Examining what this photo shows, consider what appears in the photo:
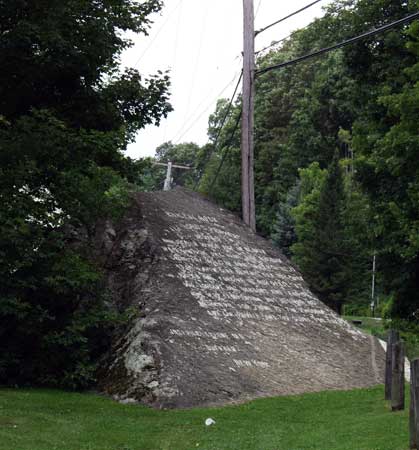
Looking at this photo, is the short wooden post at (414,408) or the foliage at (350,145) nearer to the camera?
the short wooden post at (414,408)

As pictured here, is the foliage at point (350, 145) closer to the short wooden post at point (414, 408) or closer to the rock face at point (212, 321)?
the rock face at point (212, 321)

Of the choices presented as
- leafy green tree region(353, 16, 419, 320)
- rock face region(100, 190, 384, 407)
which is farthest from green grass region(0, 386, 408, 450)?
leafy green tree region(353, 16, 419, 320)

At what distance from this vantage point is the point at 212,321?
17.1m

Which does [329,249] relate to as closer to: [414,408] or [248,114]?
[248,114]

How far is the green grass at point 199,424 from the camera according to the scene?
10617 millimetres

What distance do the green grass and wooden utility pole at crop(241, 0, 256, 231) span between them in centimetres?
1022

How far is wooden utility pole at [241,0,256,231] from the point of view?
80.1 feet

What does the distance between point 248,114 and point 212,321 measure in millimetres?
9352

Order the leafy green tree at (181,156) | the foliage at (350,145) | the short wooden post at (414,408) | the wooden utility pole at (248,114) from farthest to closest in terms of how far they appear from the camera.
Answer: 1. the leafy green tree at (181,156)
2. the wooden utility pole at (248,114)
3. the foliage at (350,145)
4. the short wooden post at (414,408)

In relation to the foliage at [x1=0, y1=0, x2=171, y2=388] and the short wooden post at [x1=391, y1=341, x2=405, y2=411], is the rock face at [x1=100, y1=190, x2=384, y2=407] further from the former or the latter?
the short wooden post at [x1=391, y1=341, x2=405, y2=411]

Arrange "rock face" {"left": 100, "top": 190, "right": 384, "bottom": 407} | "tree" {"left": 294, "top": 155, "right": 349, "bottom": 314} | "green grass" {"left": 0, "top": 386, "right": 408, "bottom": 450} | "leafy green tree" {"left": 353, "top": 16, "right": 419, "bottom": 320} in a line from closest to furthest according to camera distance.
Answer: "green grass" {"left": 0, "top": 386, "right": 408, "bottom": 450}
"rock face" {"left": 100, "top": 190, "right": 384, "bottom": 407}
"leafy green tree" {"left": 353, "top": 16, "right": 419, "bottom": 320}
"tree" {"left": 294, "top": 155, "right": 349, "bottom": 314}

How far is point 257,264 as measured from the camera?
20.9 meters

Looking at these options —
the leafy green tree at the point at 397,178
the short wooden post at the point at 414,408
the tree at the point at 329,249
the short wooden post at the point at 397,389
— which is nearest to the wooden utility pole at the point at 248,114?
the leafy green tree at the point at 397,178

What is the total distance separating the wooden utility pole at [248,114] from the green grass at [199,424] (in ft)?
33.5
